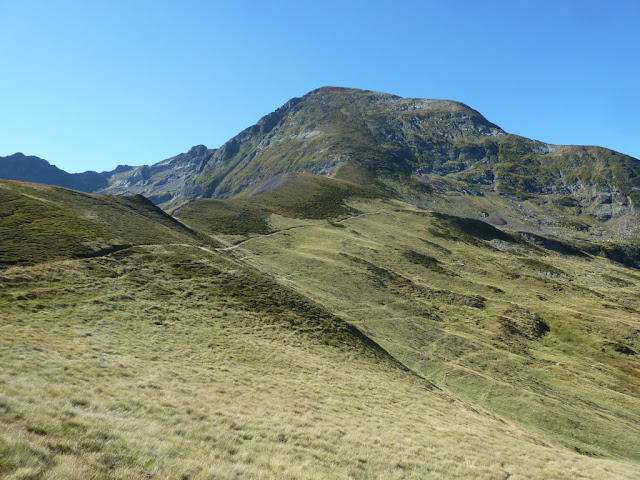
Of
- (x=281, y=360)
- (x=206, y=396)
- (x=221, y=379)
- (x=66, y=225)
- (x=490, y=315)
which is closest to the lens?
(x=206, y=396)

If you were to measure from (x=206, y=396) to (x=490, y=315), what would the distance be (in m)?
62.5

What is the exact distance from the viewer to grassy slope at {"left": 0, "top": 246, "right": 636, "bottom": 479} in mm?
11906

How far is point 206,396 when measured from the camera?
64.5 ft

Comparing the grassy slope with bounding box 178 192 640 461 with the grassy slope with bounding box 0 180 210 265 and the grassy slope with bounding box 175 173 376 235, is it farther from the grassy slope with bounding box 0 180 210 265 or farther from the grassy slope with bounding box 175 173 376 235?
the grassy slope with bounding box 0 180 210 265

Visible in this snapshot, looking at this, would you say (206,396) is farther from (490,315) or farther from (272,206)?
(272,206)

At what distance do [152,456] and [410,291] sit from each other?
66426mm

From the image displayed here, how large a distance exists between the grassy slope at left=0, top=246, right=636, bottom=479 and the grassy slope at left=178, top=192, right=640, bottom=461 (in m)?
9.37

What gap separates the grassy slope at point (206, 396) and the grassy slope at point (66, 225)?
424cm

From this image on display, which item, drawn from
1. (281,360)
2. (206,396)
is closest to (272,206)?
(281,360)

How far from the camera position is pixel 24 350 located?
1970cm

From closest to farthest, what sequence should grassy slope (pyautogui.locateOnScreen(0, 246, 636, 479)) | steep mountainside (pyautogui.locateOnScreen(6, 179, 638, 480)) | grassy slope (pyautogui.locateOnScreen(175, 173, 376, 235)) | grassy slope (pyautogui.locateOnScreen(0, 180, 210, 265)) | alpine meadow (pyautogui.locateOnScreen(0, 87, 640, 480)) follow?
grassy slope (pyautogui.locateOnScreen(0, 246, 636, 479)), steep mountainside (pyautogui.locateOnScreen(6, 179, 638, 480)), alpine meadow (pyautogui.locateOnScreen(0, 87, 640, 480)), grassy slope (pyautogui.locateOnScreen(0, 180, 210, 265)), grassy slope (pyautogui.locateOnScreen(175, 173, 376, 235))

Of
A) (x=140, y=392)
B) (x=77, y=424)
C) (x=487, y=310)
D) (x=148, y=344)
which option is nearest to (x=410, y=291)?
(x=487, y=310)

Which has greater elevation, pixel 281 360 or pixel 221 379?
pixel 221 379

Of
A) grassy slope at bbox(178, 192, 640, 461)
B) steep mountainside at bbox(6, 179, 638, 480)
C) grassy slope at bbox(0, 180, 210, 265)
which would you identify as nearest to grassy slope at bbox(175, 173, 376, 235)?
grassy slope at bbox(178, 192, 640, 461)
